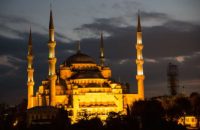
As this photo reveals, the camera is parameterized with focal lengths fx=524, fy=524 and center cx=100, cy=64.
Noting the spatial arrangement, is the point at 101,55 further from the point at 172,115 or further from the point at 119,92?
the point at 172,115

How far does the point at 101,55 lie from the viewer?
77.6 meters

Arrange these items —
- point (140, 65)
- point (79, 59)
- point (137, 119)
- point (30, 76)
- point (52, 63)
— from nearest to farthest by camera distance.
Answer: point (137, 119), point (52, 63), point (140, 65), point (30, 76), point (79, 59)

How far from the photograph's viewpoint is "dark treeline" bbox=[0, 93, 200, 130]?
4856cm

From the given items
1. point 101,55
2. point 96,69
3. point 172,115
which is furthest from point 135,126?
point 101,55

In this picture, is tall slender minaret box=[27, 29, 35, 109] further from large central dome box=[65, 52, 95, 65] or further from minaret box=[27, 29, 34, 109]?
large central dome box=[65, 52, 95, 65]

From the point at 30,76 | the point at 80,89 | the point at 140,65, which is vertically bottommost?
the point at 80,89

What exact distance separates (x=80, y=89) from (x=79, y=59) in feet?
26.1

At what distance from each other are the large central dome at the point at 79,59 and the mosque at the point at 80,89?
139 mm

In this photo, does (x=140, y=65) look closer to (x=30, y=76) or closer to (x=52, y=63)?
(x=52, y=63)

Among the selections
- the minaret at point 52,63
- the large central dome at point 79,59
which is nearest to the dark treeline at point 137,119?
the minaret at point 52,63

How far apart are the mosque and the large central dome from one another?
0.14 m

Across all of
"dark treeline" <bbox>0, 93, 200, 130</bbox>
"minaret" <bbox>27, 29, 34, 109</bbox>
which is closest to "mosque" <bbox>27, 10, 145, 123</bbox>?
"minaret" <bbox>27, 29, 34, 109</bbox>

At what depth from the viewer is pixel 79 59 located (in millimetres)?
72750

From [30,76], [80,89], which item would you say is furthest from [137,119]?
[30,76]
